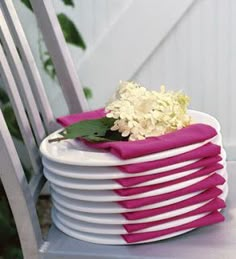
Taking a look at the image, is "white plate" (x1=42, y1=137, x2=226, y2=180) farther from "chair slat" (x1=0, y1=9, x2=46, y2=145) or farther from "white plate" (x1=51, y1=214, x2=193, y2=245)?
"chair slat" (x1=0, y1=9, x2=46, y2=145)

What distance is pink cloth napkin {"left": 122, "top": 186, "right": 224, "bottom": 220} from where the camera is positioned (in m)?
0.85

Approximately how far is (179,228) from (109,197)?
12 cm

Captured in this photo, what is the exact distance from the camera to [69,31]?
5.10ft

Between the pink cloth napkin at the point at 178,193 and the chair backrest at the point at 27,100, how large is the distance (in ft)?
0.54

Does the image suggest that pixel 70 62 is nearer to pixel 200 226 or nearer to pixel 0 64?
pixel 0 64

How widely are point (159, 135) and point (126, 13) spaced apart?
0.82 meters

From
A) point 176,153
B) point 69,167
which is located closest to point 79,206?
point 69,167

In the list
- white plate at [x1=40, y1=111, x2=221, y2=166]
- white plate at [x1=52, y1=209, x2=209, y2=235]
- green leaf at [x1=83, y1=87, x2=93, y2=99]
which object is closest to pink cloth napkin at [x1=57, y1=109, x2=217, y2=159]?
white plate at [x1=40, y1=111, x2=221, y2=166]

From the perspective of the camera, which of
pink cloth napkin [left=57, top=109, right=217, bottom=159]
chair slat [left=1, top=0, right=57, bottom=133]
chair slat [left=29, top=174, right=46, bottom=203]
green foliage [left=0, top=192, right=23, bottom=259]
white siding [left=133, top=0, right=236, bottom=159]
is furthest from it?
white siding [left=133, top=0, right=236, bottom=159]

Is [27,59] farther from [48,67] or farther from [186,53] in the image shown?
[186,53]

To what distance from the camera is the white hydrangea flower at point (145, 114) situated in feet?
2.89

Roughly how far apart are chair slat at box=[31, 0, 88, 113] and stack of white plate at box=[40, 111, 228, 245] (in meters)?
0.28

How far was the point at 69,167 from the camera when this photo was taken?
877mm

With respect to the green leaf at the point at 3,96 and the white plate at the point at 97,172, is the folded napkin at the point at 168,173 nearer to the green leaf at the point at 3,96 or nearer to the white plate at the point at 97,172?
the white plate at the point at 97,172
